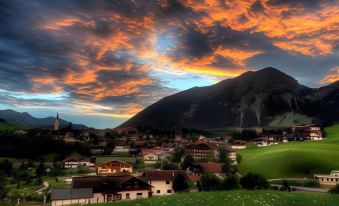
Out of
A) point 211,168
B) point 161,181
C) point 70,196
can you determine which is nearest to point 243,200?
point 70,196

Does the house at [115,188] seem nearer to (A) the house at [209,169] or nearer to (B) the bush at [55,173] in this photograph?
(A) the house at [209,169]

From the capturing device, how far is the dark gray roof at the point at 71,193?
67.0 m

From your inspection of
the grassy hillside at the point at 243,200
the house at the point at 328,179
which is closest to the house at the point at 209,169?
the house at the point at 328,179

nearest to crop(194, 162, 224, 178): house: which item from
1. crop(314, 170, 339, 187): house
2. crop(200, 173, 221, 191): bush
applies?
crop(200, 173, 221, 191): bush

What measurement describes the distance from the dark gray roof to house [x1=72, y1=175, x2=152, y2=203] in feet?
7.01

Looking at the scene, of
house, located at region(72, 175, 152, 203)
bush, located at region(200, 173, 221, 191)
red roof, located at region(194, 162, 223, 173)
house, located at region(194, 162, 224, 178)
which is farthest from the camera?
red roof, located at region(194, 162, 223, 173)

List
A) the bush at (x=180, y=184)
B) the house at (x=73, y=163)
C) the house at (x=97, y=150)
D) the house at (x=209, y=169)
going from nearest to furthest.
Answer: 1. the bush at (x=180, y=184)
2. the house at (x=209, y=169)
3. the house at (x=73, y=163)
4. the house at (x=97, y=150)

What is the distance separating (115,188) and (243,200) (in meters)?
54.4

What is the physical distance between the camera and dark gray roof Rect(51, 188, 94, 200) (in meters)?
67.0

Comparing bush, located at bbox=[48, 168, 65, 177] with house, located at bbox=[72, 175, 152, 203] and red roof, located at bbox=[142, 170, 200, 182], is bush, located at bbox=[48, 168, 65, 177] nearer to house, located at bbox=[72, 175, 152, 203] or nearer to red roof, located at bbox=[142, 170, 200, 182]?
red roof, located at bbox=[142, 170, 200, 182]

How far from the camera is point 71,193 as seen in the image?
6856cm

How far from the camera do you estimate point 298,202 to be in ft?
82.5

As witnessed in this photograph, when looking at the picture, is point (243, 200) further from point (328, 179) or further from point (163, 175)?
point (328, 179)

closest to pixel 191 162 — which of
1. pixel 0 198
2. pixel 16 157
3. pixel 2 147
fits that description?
pixel 0 198
